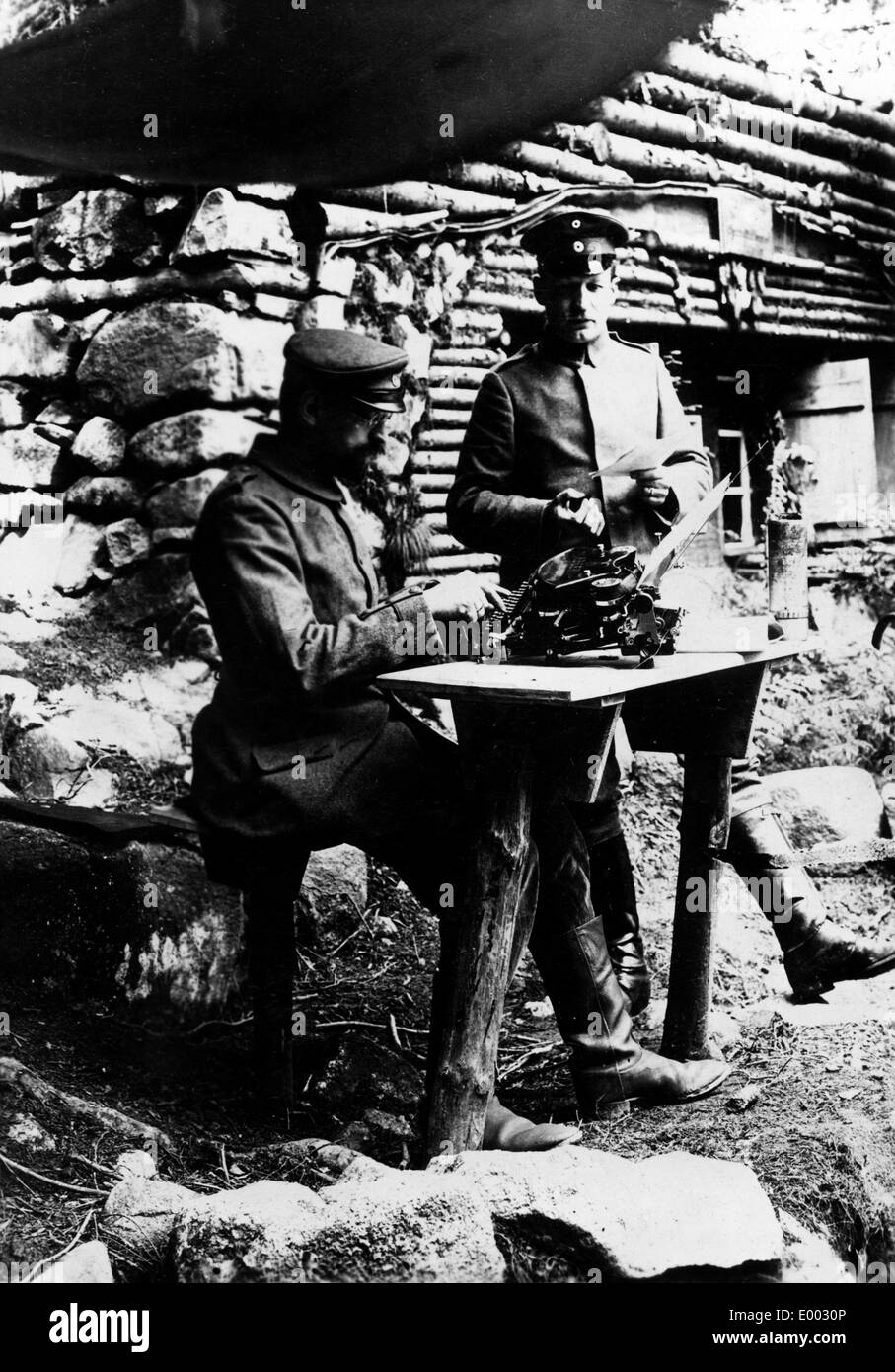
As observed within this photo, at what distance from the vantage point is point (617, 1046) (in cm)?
372

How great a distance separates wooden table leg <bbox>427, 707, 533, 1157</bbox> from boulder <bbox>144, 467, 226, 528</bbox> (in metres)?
1.99

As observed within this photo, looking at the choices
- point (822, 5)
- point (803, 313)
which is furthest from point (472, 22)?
point (803, 313)

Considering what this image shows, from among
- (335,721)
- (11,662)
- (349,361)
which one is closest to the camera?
(349,361)

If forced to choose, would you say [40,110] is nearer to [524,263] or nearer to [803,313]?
[524,263]

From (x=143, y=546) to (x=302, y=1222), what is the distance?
2.83 meters

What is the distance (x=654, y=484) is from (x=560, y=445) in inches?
12.5

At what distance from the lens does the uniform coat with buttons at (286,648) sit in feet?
11.4

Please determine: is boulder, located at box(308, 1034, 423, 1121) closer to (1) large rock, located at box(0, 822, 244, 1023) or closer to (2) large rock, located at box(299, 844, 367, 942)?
(1) large rock, located at box(0, 822, 244, 1023)

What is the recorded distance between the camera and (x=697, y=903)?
4.09m

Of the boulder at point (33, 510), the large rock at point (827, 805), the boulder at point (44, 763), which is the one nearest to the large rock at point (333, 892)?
the boulder at point (44, 763)

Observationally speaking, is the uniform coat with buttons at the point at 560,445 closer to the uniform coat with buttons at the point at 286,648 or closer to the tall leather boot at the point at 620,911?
the uniform coat with buttons at the point at 286,648

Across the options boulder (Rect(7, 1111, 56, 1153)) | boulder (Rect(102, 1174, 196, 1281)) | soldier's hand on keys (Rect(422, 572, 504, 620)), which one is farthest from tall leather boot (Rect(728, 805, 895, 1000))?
boulder (Rect(7, 1111, 56, 1153))

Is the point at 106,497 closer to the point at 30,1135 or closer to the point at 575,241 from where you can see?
the point at 575,241

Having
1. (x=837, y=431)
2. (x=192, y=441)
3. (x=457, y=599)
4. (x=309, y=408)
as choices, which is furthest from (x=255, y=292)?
(x=837, y=431)
